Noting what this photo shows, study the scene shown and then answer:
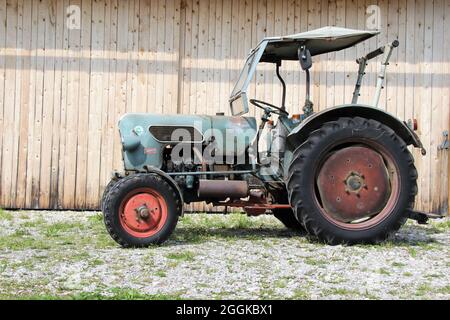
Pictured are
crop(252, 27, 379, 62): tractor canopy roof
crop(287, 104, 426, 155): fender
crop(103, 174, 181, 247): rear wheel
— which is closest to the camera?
crop(103, 174, 181, 247): rear wheel

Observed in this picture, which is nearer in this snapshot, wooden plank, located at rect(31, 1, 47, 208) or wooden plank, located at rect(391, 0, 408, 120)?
wooden plank, located at rect(31, 1, 47, 208)

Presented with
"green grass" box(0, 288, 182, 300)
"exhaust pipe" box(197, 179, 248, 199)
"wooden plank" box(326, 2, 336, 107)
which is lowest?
"green grass" box(0, 288, 182, 300)

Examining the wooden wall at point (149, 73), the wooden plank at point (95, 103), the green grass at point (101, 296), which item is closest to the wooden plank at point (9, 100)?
the wooden wall at point (149, 73)

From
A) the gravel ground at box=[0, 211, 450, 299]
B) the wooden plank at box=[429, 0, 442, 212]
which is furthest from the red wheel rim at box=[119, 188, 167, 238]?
the wooden plank at box=[429, 0, 442, 212]

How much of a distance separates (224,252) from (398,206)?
170 centimetres

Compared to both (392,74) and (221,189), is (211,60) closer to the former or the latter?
(392,74)

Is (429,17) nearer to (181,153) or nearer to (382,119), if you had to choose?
(382,119)

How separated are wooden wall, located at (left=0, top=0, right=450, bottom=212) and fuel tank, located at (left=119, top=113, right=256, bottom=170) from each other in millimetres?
2919

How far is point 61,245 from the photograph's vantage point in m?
5.98

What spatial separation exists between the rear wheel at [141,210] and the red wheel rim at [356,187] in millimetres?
1404

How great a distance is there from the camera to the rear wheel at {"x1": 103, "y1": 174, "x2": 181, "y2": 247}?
5652mm

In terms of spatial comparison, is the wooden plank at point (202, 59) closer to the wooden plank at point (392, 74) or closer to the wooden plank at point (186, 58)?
the wooden plank at point (186, 58)

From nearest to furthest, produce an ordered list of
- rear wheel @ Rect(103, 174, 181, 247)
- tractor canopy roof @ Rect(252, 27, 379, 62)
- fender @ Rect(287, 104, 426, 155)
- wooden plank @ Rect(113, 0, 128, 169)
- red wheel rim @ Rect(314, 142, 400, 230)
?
rear wheel @ Rect(103, 174, 181, 247), red wheel rim @ Rect(314, 142, 400, 230), fender @ Rect(287, 104, 426, 155), tractor canopy roof @ Rect(252, 27, 379, 62), wooden plank @ Rect(113, 0, 128, 169)

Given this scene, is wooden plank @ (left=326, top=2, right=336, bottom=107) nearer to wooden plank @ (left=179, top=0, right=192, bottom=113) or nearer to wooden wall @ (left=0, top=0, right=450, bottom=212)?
wooden wall @ (left=0, top=0, right=450, bottom=212)
